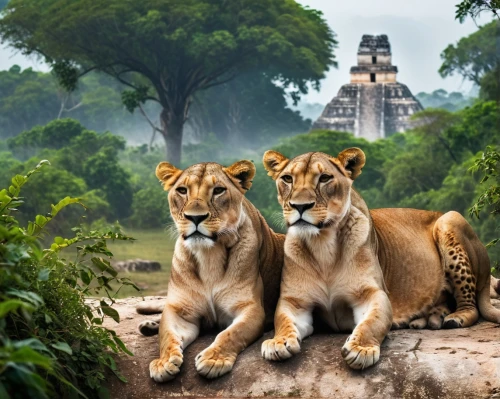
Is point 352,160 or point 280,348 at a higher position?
point 352,160

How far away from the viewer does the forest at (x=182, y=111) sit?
1344 inches

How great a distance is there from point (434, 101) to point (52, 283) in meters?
72.0

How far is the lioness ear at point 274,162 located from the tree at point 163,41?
34688mm

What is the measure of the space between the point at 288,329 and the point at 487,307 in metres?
1.50

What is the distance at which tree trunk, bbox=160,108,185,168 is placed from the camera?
135ft

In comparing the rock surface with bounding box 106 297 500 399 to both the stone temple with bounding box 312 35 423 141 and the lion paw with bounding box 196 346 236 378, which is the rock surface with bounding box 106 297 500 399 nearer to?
the lion paw with bounding box 196 346 236 378

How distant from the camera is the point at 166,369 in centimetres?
547

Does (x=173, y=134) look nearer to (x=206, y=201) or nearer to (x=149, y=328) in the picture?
(x=149, y=328)

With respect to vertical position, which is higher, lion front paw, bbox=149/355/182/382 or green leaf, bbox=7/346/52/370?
green leaf, bbox=7/346/52/370

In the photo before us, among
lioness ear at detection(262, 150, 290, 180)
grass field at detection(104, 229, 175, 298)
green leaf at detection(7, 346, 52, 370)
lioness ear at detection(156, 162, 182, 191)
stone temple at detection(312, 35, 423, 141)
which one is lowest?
grass field at detection(104, 229, 175, 298)

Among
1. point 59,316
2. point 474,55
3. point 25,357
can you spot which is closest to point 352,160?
point 59,316

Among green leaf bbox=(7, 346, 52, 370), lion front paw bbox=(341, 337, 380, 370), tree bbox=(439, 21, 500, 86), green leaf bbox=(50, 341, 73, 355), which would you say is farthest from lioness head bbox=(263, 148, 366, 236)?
tree bbox=(439, 21, 500, 86)

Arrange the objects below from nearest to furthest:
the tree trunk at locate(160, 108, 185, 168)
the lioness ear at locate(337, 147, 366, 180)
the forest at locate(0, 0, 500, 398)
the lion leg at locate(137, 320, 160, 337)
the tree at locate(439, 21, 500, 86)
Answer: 1. the lioness ear at locate(337, 147, 366, 180)
2. the lion leg at locate(137, 320, 160, 337)
3. the forest at locate(0, 0, 500, 398)
4. the tree trunk at locate(160, 108, 185, 168)
5. the tree at locate(439, 21, 500, 86)

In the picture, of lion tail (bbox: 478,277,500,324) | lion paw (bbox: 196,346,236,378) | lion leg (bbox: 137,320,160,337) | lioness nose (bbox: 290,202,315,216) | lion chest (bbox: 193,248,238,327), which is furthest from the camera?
lion tail (bbox: 478,277,500,324)
